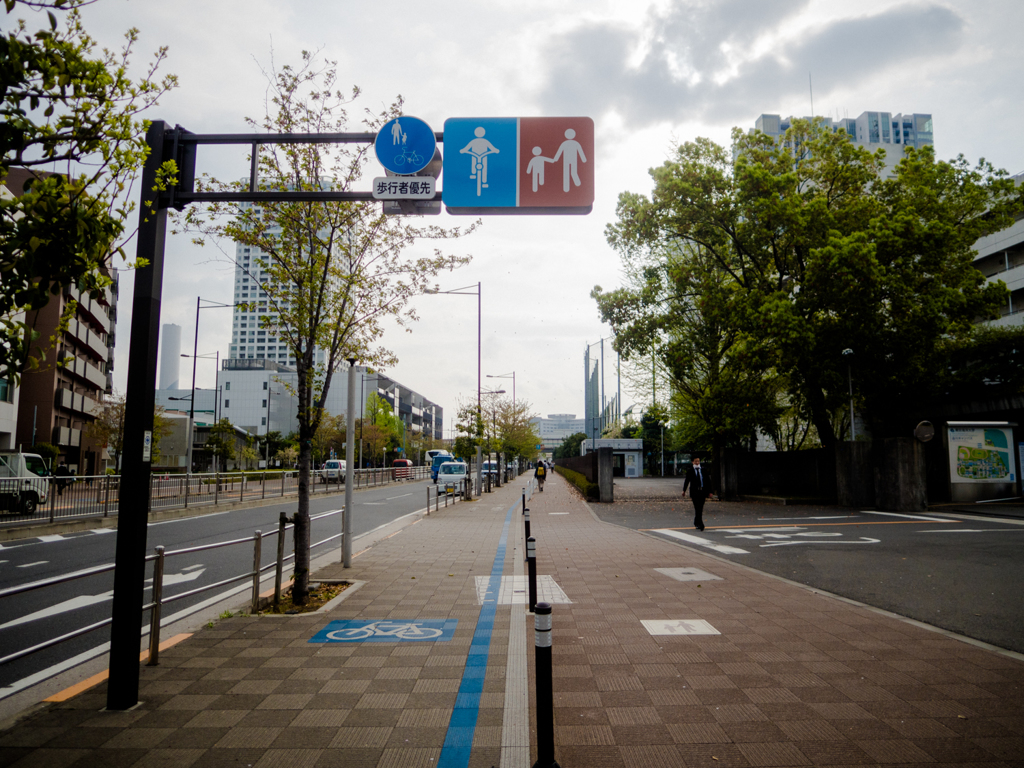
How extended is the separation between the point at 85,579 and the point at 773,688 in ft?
32.8

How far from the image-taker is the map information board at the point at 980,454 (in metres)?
21.3

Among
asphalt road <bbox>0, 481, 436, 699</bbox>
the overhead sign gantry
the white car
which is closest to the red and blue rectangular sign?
the overhead sign gantry

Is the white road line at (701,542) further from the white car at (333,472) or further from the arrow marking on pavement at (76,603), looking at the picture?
the white car at (333,472)

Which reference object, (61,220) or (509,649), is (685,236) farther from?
(61,220)

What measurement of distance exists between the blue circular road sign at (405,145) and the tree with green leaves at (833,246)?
18.3 meters

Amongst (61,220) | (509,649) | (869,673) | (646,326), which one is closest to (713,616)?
(869,673)

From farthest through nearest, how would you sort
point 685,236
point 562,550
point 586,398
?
point 586,398, point 685,236, point 562,550

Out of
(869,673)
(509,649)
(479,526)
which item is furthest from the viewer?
(479,526)

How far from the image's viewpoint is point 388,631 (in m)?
6.25

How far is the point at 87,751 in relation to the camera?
3615mm

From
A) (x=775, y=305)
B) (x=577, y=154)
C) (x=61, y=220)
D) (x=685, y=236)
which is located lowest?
(x=61, y=220)

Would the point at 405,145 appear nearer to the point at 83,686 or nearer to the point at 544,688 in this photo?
the point at 544,688

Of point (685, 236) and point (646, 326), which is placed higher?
point (685, 236)

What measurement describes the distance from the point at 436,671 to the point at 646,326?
942 inches
